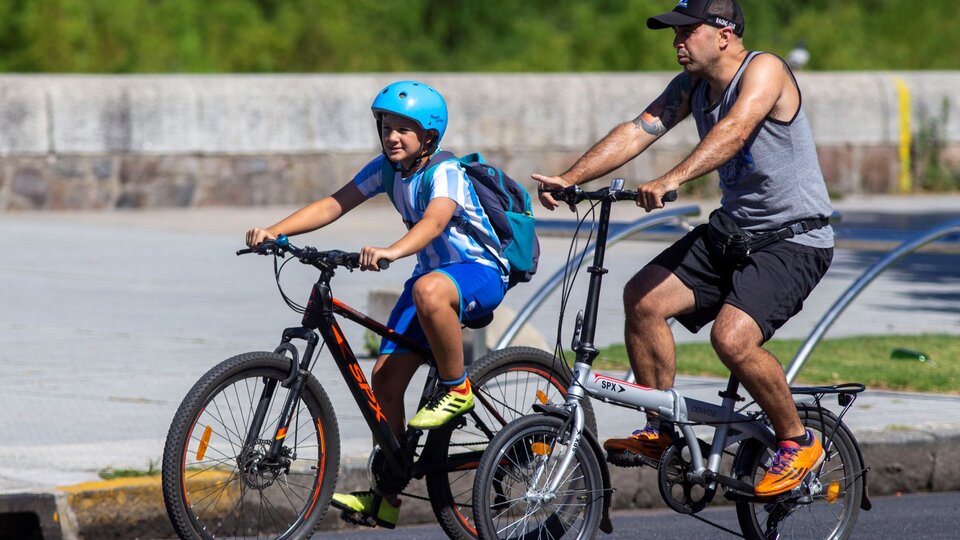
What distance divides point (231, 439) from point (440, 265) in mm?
839

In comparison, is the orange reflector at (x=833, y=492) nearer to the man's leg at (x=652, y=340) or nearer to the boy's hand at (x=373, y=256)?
the man's leg at (x=652, y=340)

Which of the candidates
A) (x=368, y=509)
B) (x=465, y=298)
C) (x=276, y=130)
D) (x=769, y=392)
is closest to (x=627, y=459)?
(x=769, y=392)

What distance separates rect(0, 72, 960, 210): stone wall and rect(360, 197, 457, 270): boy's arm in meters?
9.87

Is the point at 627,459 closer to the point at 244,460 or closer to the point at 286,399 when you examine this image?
the point at 286,399

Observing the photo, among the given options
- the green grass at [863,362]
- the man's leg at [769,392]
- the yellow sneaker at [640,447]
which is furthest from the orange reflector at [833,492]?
the green grass at [863,362]

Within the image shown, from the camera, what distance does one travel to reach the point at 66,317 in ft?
31.6

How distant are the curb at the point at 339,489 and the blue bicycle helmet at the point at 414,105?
144 cm

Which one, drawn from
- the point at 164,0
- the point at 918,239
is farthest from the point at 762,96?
the point at 164,0

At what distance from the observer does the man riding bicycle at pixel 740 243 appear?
4863 millimetres

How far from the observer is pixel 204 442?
185 inches

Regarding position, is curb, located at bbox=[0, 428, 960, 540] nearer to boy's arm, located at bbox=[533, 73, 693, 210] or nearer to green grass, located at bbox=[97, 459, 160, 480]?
A: green grass, located at bbox=[97, 459, 160, 480]

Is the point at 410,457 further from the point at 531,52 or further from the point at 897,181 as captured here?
the point at 531,52

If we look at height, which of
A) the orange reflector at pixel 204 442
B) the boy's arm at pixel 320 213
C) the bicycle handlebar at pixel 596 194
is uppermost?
the bicycle handlebar at pixel 596 194

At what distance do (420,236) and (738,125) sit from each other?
3.19ft
